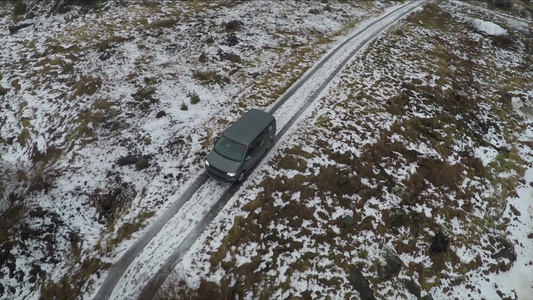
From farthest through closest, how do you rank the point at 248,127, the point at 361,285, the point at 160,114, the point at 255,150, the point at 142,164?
the point at 160,114 → the point at 142,164 → the point at 248,127 → the point at 255,150 → the point at 361,285

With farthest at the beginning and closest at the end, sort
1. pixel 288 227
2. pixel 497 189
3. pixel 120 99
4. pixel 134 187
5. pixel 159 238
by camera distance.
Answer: pixel 120 99, pixel 497 189, pixel 134 187, pixel 288 227, pixel 159 238

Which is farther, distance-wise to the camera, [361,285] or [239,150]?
[239,150]

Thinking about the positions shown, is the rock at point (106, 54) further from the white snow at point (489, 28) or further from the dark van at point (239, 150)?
the white snow at point (489, 28)

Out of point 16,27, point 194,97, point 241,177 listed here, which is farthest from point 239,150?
point 16,27

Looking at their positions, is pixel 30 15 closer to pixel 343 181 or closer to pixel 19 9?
pixel 19 9

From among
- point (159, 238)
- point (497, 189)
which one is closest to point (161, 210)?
point (159, 238)

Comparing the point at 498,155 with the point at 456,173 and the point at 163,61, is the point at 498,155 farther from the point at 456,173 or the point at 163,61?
the point at 163,61

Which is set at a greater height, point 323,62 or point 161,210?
point 323,62
